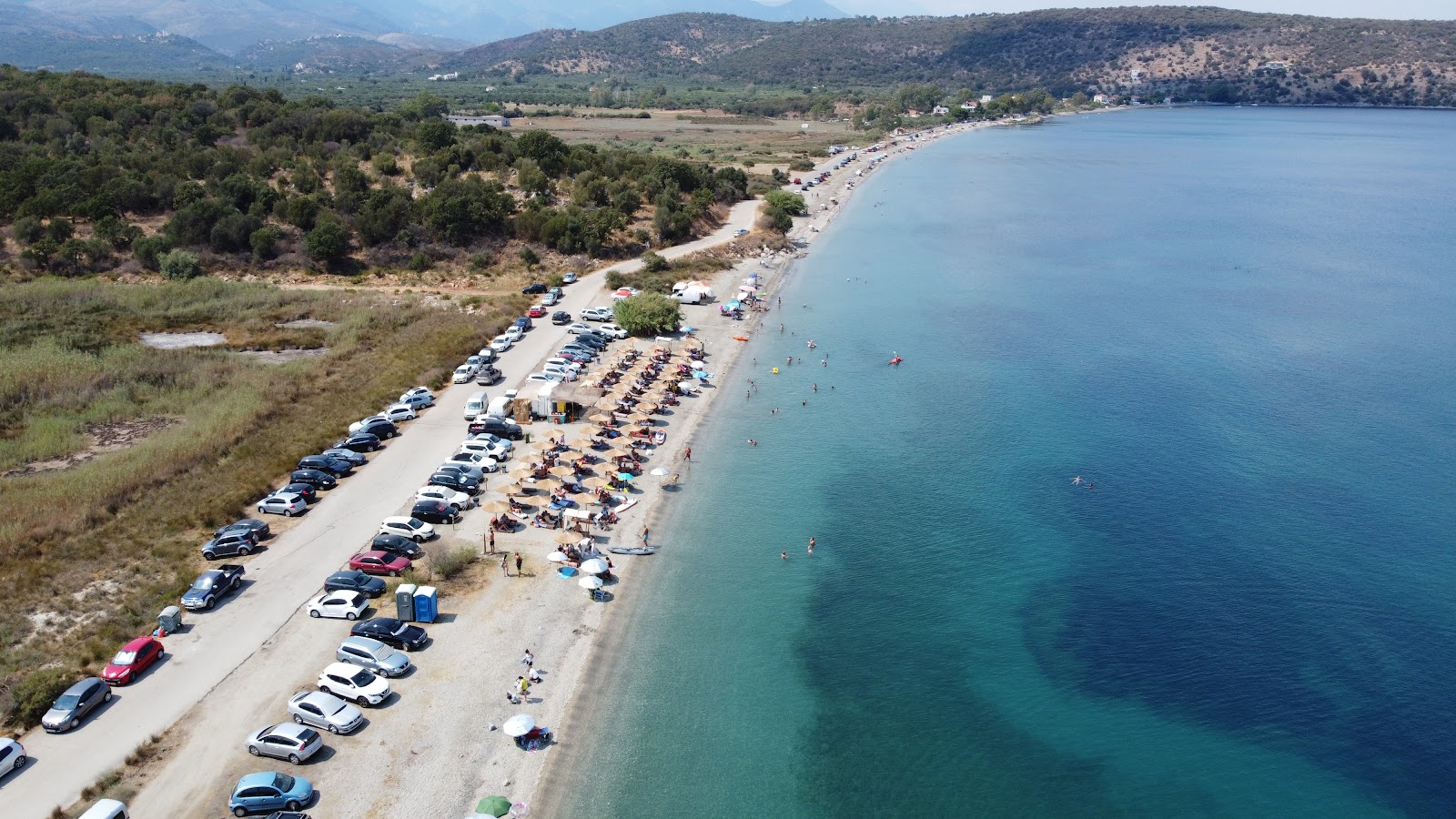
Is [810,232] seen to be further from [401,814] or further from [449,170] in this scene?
[401,814]

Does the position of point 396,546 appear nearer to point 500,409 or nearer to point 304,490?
point 304,490

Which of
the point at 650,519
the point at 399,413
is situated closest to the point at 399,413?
the point at 399,413

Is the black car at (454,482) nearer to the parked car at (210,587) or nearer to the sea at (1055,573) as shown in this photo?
the sea at (1055,573)

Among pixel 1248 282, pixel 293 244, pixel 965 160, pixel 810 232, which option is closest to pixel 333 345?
pixel 293 244

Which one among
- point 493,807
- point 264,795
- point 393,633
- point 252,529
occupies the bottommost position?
point 493,807

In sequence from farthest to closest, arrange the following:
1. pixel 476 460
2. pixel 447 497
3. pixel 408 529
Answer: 1. pixel 476 460
2. pixel 447 497
3. pixel 408 529

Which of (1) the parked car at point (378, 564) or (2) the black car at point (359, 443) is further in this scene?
(2) the black car at point (359, 443)

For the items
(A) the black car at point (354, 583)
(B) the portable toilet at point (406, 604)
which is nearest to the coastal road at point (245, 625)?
(A) the black car at point (354, 583)
